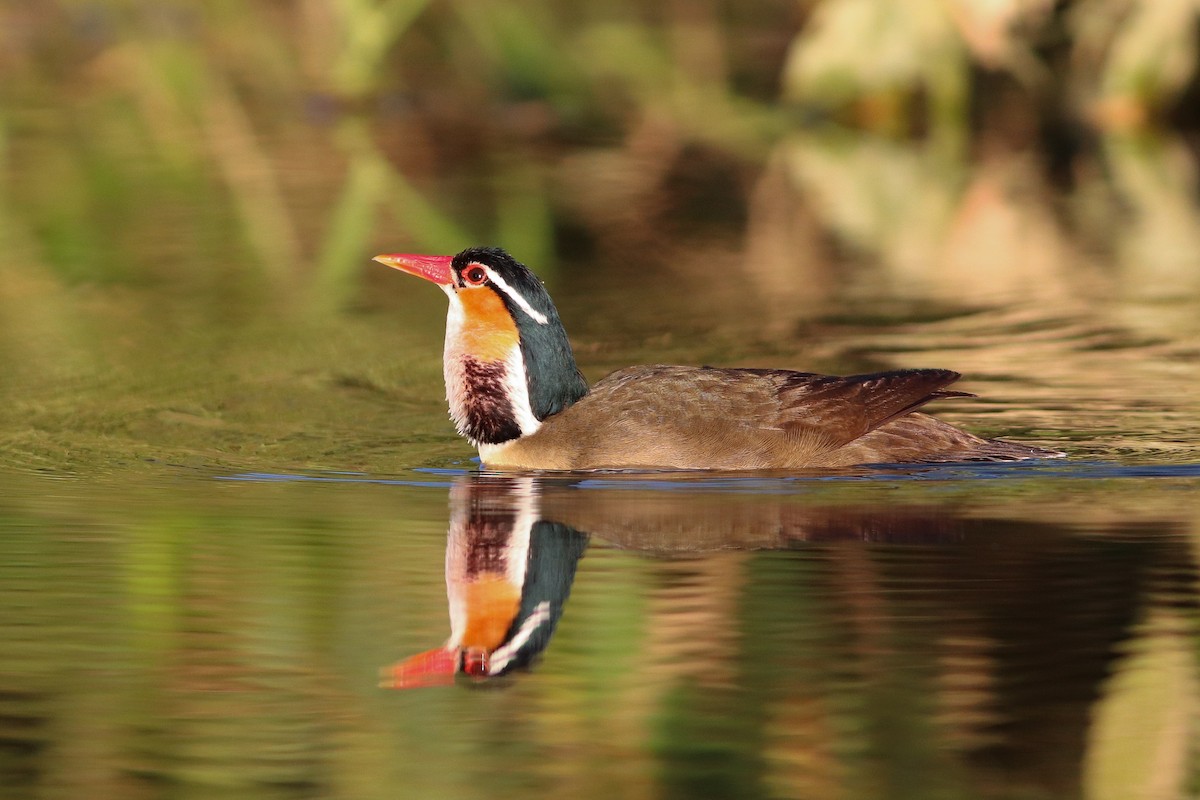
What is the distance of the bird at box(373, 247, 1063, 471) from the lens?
845cm

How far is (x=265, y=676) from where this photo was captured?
5691 millimetres

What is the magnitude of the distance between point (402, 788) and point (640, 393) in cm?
389

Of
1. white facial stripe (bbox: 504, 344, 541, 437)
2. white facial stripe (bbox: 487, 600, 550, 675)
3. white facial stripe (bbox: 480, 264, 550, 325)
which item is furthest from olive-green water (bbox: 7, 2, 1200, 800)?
white facial stripe (bbox: 480, 264, 550, 325)

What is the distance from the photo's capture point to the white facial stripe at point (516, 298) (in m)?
8.69

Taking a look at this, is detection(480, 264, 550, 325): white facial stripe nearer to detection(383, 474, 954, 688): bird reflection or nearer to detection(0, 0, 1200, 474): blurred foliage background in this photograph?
detection(383, 474, 954, 688): bird reflection

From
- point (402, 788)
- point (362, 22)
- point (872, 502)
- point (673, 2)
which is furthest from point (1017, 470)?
point (673, 2)

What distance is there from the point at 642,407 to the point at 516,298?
0.70 m

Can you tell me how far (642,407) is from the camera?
27.9ft

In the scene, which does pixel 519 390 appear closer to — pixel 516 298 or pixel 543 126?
pixel 516 298

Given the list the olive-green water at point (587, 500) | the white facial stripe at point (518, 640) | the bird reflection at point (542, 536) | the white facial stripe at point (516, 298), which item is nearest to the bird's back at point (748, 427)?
the olive-green water at point (587, 500)

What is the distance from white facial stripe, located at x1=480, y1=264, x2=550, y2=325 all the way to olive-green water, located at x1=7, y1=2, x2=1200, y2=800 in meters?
0.71

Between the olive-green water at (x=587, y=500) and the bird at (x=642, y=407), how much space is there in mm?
170

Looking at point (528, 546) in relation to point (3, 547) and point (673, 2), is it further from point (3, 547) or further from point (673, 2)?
point (673, 2)

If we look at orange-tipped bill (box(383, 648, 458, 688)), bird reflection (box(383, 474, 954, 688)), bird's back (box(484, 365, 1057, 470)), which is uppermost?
bird's back (box(484, 365, 1057, 470))
